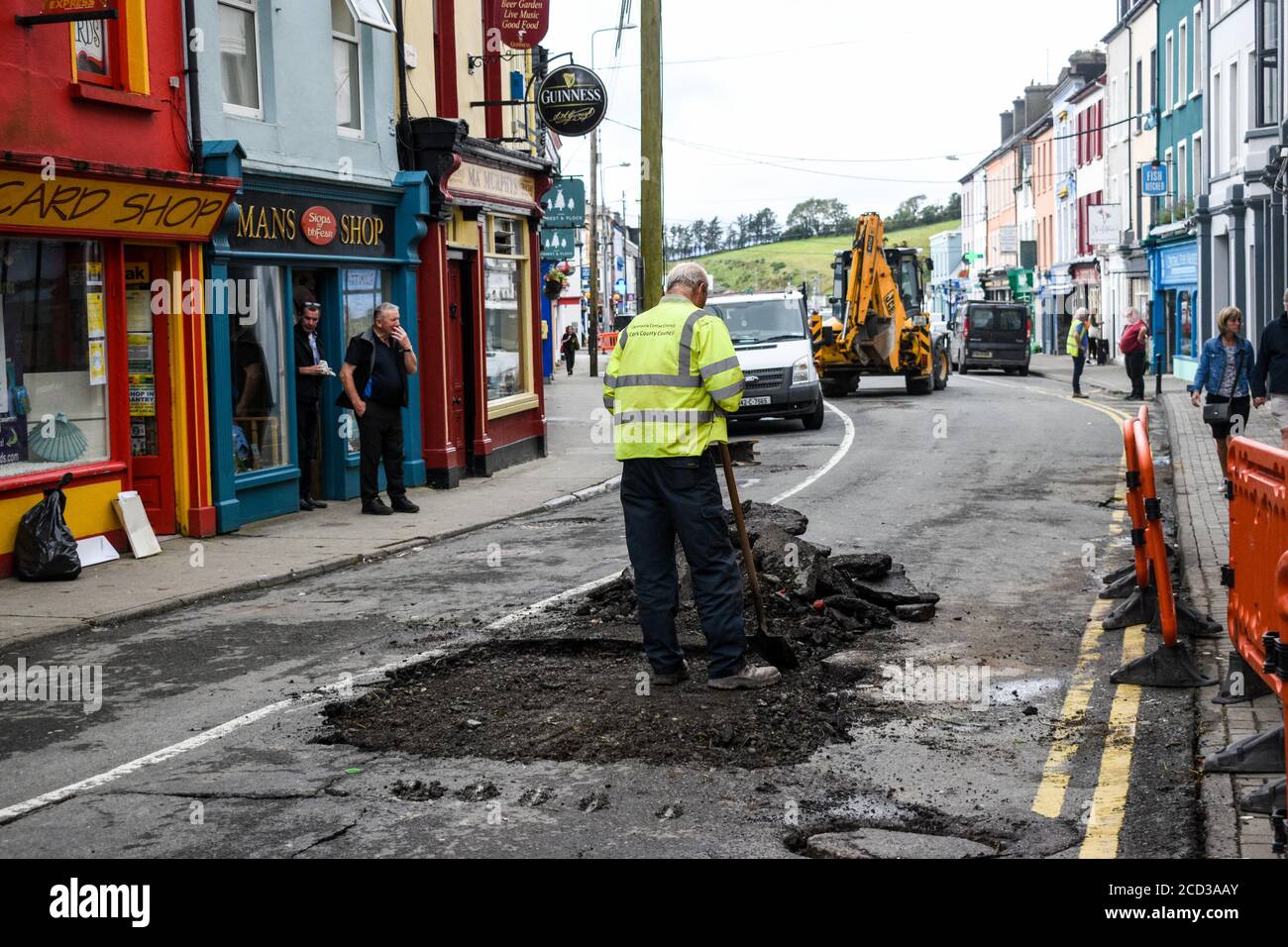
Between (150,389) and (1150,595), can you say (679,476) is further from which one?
(150,389)

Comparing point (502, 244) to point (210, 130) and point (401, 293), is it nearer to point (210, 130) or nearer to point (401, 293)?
point (401, 293)

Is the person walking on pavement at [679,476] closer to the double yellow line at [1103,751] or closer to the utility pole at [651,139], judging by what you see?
the double yellow line at [1103,751]

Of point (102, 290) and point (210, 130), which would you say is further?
point (210, 130)

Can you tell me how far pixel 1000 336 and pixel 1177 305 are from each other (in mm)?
5325

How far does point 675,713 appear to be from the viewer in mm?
6809

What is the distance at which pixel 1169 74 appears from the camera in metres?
43.9

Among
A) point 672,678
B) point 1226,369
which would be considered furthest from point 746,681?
point 1226,369

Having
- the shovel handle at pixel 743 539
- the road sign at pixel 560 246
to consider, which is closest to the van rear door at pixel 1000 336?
the road sign at pixel 560 246

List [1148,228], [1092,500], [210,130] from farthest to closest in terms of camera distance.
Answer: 1. [1148,228]
2. [1092,500]
3. [210,130]

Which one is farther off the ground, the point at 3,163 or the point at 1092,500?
the point at 3,163

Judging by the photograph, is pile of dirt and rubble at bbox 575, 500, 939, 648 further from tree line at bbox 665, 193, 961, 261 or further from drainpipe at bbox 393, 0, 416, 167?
tree line at bbox 665, 193, 961, 261
